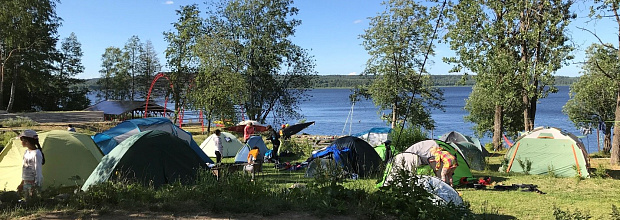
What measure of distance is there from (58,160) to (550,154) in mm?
12325

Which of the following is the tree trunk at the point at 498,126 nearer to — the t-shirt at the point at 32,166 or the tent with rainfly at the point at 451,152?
the tent with rainfly at the point at 451,152

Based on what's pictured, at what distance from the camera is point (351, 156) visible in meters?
11.9

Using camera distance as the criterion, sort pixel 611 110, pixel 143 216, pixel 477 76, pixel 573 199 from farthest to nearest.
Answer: pixel 611 110, pixel 477 76, pixel 573 199, pixel 143 216

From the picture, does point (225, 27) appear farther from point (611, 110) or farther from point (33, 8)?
point (611, 110)

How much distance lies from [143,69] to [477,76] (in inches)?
1847

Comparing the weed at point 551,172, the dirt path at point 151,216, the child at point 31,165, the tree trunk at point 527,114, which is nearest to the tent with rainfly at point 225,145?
the child at point 31,165

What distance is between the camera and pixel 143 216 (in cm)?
555

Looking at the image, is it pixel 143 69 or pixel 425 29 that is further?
pixel 143 69

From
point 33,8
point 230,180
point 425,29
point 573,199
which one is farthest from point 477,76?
point 33,8

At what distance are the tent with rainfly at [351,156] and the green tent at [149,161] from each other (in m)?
3.37

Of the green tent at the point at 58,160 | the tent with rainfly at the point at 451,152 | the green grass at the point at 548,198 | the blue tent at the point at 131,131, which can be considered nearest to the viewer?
the green grass at the point at 548,198

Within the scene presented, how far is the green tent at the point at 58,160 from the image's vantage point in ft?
29.3

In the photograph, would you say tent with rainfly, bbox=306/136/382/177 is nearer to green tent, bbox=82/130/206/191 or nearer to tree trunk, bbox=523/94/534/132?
green tent, bbox=82/130/206/191

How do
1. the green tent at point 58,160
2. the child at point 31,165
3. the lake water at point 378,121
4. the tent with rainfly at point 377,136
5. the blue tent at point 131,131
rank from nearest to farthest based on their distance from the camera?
1. the child at point 31,165
2. the green tent at point 58,160
3. the blue tent at point 131,131
4. the tent with rainfly at point 377,136
5. the lake water at point 378,121
